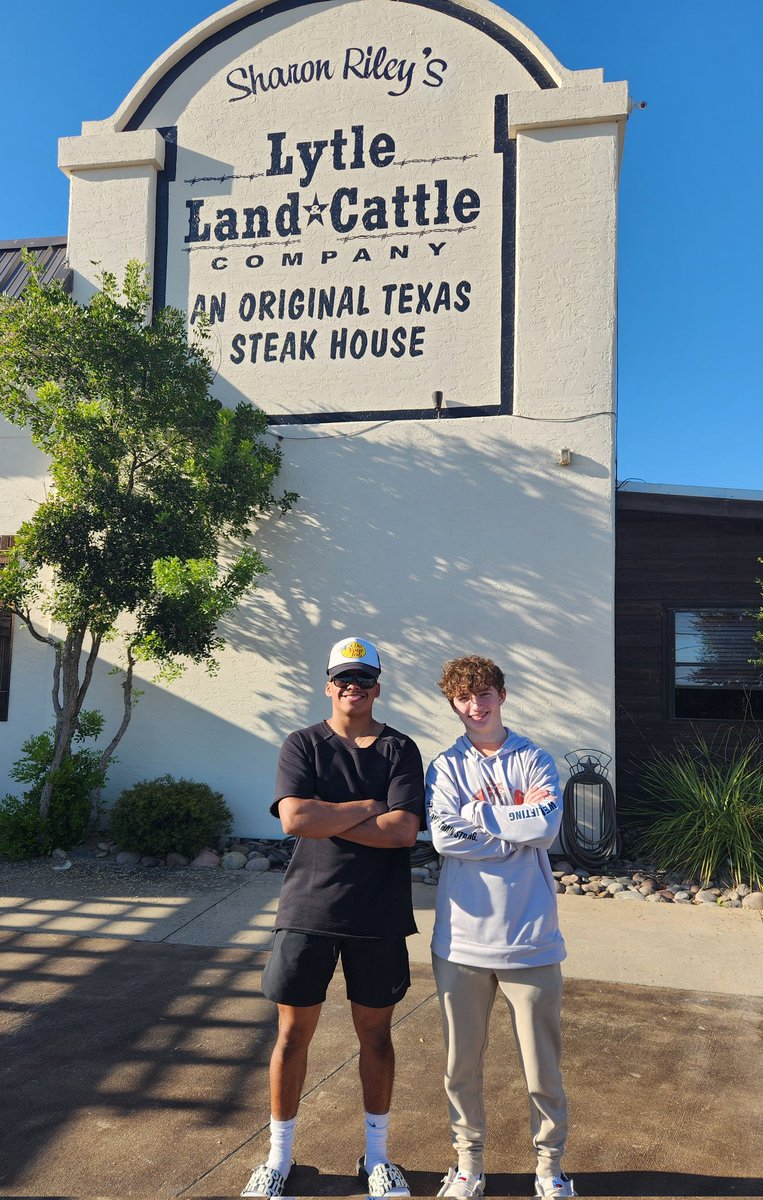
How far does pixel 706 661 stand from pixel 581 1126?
5.76 meters

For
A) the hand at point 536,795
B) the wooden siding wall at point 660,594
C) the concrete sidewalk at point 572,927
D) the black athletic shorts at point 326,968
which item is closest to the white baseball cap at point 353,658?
the hand at point 536,795

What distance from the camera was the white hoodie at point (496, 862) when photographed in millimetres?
2824

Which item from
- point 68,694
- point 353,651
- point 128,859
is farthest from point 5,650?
point 353,651

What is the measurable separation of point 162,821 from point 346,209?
607 cm

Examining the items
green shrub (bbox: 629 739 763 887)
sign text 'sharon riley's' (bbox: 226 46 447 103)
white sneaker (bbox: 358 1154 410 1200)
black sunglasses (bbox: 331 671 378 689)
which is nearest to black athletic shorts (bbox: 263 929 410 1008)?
white sneaker (bbox: 358 1154 410 1200)

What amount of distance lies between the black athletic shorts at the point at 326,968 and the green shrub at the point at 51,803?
17.0ft

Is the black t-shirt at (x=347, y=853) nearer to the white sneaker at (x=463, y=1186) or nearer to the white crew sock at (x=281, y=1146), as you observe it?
the white crew sock at (x=281, y=1146)

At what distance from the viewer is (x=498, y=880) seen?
289 cm

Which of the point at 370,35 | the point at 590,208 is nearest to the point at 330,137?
the point at 370,35

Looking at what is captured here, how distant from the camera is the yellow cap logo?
3173 mm

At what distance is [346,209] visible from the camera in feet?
28.2

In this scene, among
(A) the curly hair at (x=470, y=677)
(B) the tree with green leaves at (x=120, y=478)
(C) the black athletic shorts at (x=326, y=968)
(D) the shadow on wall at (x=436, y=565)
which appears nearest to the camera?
(C) the black athletic shorts at (x=326, y=968)

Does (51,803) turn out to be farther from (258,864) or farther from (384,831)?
(384,831)

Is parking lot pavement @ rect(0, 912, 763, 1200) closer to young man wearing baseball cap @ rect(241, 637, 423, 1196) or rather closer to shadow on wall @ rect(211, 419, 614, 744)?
young man wearing baseball cap @ rect(241, 637, 423, 1196)
